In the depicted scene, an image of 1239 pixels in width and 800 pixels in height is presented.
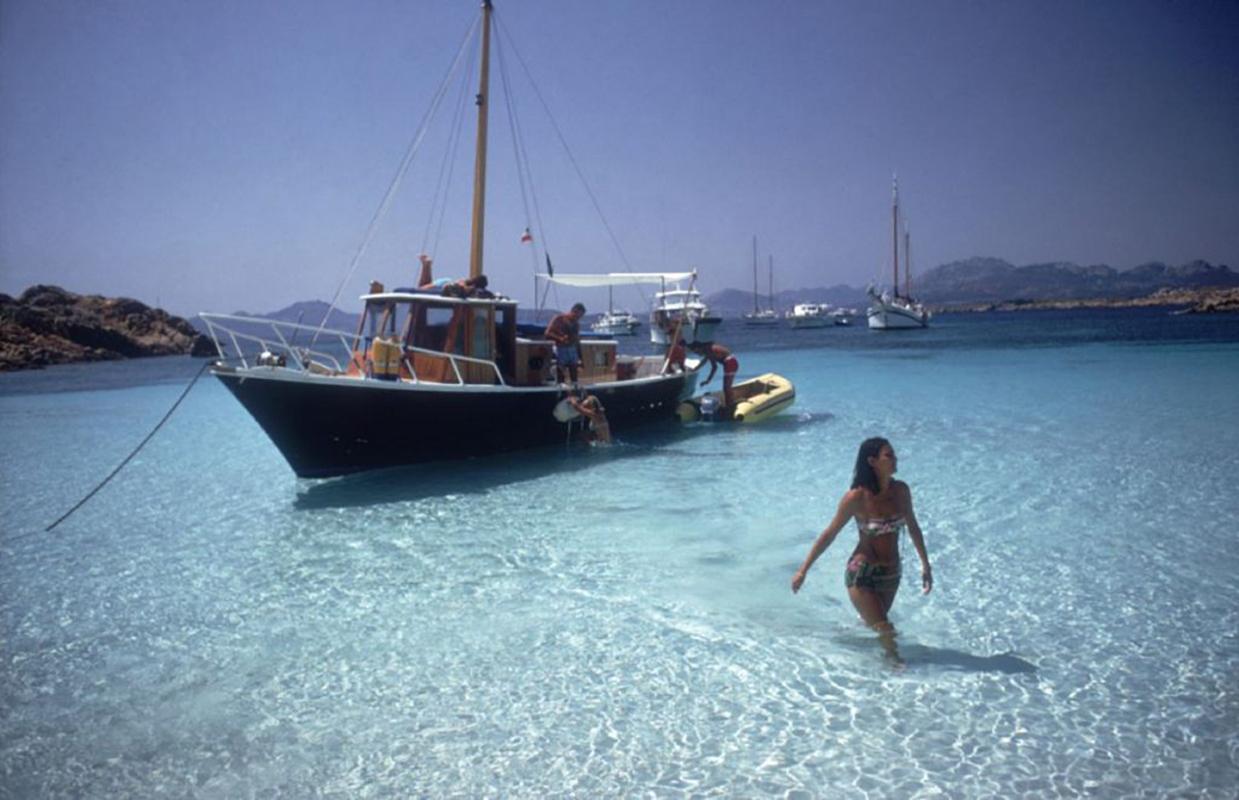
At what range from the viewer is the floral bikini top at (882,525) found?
561 cm

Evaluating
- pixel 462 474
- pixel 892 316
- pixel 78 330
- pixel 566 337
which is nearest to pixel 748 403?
pixel 566 337

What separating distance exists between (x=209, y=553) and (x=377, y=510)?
2356 millimetres

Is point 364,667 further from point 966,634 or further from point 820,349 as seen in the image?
point 820,349

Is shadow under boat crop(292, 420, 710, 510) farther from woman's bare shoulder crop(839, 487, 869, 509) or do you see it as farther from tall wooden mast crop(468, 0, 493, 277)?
woman's bare shoulder crop(839, 487, 869, 509)

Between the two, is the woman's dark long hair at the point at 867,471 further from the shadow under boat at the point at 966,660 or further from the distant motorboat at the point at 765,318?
the distant motorboat at the point at 765,318

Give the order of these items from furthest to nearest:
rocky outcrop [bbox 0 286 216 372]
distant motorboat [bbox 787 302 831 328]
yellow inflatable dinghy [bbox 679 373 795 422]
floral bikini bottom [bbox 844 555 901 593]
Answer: distant motorboat [bbox 787 302 831 328] → rocky outcrop [bbox 0 286 216 372] → yellow inflatable dinghy [bbox 679 373 795 422] → floral bikini bottom [bbox 844 555 901 593]

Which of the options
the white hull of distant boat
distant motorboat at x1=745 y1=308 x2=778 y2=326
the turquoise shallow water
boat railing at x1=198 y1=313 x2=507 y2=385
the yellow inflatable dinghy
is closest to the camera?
the turquoise shallow water

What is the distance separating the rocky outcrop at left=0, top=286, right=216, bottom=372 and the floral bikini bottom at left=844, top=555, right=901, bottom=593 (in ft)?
192

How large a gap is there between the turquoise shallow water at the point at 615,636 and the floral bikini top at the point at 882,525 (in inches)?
43.0

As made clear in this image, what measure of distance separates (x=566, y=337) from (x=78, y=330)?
195 feet

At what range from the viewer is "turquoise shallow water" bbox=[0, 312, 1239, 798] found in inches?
188

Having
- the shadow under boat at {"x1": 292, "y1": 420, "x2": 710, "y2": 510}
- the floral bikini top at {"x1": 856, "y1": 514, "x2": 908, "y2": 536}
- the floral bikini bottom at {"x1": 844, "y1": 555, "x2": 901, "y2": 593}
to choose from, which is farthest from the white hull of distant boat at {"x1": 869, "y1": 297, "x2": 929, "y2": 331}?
the floral bikini top at {"x1": 856, "y1": 514, "x2": 908, "y2": 536}

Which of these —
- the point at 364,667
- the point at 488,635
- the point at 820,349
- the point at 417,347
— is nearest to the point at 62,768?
the point at 364,667

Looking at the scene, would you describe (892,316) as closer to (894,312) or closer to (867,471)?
(894,312)
